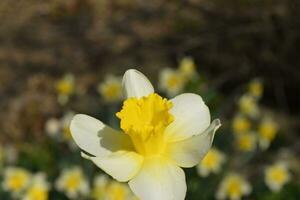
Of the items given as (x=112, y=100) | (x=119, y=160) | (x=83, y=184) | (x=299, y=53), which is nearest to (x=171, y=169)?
(x=119, y=160)

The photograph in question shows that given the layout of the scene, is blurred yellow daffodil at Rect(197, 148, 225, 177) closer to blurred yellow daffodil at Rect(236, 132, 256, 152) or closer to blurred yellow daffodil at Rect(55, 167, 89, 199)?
blurred yellow daffodil at Rect(236, 132, 256, 152)

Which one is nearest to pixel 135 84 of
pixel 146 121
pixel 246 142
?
pixel 146 121

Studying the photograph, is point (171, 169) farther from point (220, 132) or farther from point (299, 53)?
point (299, 53)

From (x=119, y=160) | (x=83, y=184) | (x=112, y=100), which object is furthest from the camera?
(x=112, y=100)

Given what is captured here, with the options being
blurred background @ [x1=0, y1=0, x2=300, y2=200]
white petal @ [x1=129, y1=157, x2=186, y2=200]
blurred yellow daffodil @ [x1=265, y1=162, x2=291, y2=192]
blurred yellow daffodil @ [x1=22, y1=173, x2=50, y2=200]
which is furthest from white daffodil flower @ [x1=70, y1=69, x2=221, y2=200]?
blurred yellow daffodil @ [x1=265, y1=162, x2=291, y2=192]

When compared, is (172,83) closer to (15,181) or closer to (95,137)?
(15,181)

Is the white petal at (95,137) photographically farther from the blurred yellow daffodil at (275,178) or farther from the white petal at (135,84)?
the blurred yellow daffodil at (275,178)

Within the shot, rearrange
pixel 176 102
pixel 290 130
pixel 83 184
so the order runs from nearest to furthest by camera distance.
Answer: pixel 176 102
pixel 83 184
pixel 290 130

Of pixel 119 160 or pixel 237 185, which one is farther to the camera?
pixel 237 185
